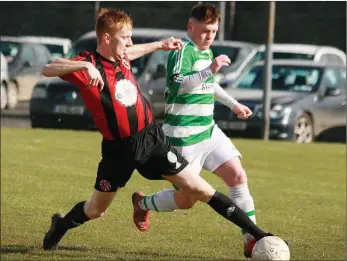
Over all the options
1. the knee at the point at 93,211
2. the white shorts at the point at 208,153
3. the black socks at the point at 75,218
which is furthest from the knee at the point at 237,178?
the black socks at the point at 75,218

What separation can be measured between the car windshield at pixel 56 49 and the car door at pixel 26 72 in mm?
1337

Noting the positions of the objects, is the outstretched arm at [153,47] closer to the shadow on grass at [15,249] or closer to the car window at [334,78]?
the shadow on grass at [15,249]

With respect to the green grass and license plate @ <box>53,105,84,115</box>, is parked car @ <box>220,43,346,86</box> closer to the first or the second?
license plate @ <box>53,105,84,115</box>

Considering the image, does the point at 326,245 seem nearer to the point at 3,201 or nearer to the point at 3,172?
the point at 3,201

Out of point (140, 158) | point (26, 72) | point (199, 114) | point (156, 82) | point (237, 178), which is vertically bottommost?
point (26, 72)

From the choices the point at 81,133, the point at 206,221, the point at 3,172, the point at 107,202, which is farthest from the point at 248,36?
the point at 107,202

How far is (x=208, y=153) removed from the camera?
8641mm

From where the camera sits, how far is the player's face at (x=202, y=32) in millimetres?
8523

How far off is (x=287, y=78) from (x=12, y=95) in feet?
29.0

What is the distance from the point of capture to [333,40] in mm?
37125

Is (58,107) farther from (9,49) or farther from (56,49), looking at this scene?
(56,49)

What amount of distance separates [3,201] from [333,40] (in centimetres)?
2680

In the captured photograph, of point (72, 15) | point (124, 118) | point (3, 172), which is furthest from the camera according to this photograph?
point (72, 15)

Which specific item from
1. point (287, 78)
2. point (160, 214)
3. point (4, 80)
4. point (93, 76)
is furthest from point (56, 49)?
point (93, 76)
